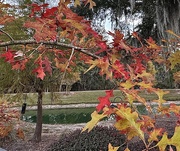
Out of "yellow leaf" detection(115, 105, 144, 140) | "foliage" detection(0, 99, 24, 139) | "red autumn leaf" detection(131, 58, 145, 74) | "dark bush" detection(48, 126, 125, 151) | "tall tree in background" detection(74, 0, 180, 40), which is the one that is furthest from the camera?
"tall tree in background" detection(74, 0, 180, 40)

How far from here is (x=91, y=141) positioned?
4.23 m

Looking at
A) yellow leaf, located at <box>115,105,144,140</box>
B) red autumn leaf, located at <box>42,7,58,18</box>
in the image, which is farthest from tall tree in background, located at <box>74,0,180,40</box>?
yellow leaf, located at <box>115,105,144,140</box>

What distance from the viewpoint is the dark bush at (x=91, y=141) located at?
13.6 feet

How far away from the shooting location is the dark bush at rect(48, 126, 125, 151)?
413 cm

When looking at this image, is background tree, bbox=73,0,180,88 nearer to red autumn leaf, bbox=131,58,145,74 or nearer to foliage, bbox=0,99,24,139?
foliage, bbox=0,99,24,139

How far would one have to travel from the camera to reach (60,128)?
26.5ft

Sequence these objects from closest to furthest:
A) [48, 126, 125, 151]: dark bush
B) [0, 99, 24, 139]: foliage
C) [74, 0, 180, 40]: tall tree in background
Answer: [48, 126, 125, 151]: dark bush < [0, 99, 24, 139]: foliage < [74, 0, 180, 40]: tall tree in background

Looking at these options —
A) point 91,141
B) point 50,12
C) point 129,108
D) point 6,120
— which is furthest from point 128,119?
point 6,120

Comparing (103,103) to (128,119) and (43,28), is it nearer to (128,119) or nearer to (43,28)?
(128,119)

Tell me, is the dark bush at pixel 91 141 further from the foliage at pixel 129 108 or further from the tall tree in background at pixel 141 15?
the tall tree in background at pixel 141 15

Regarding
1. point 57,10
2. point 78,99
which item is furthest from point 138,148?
point 78,99

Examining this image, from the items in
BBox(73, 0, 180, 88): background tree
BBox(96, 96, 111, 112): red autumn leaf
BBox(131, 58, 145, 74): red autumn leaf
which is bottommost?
BBox(96, 96, 111, 112): red autumn leaf

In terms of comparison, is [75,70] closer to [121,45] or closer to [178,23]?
[178,23]

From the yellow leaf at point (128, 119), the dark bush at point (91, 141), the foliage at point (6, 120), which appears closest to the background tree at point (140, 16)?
the dark bush at point (91, 141)
